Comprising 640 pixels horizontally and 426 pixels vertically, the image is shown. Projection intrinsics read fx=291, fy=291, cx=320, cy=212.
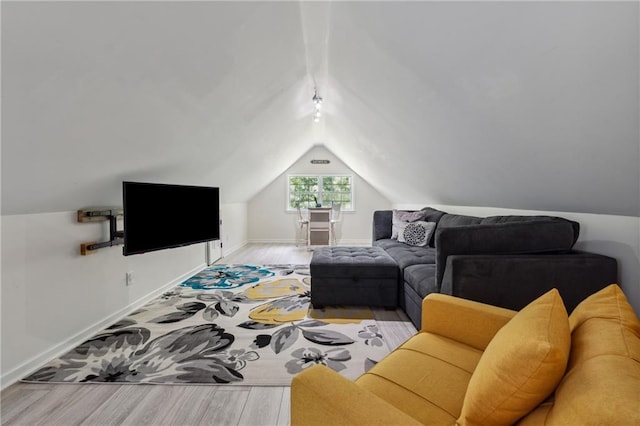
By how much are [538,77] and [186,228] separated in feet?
9.68

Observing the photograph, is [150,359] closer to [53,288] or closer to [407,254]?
[53,288]

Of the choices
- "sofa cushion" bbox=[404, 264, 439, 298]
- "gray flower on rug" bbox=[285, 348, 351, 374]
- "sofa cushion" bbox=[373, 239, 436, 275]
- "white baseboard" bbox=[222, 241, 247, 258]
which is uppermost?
"sofa cushion" bbox=[373, 239, 436, 275]

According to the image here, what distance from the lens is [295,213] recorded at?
7141 millimetres

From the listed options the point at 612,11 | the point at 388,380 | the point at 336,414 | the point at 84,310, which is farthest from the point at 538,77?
the point at 84,310

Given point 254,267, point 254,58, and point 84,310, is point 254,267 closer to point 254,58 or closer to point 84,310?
point 84,310

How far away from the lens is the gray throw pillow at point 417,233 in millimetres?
3735

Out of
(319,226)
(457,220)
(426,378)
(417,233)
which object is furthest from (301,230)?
(426,378)

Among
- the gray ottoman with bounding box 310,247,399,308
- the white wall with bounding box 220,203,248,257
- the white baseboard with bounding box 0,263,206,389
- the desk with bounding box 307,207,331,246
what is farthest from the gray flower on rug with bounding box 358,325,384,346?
the desk with bounding box 307,207,331,246

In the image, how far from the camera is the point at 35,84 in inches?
46.5

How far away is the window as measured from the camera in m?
7.13

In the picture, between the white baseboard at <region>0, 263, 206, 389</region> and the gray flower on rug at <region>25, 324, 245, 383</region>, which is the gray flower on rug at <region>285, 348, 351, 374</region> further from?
the white baseboard at <region>0, 263, 206, 389</region>

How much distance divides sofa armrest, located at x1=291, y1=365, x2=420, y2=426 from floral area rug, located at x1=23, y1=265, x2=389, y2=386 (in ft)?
3.46

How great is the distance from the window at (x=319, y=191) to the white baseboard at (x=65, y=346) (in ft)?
14.2

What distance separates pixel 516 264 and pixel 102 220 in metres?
3.15
